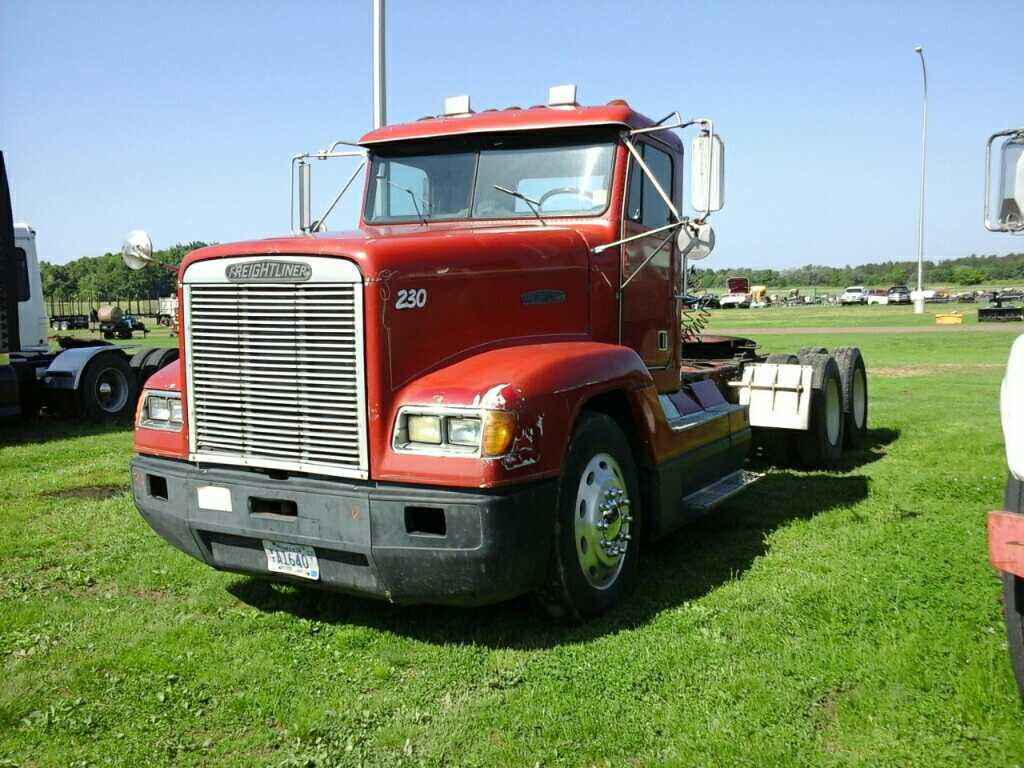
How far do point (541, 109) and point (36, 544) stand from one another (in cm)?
457

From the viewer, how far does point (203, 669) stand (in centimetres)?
451

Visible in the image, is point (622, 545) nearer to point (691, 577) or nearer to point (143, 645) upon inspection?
point (691, 577)

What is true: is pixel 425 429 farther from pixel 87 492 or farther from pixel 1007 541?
pixel 87 492

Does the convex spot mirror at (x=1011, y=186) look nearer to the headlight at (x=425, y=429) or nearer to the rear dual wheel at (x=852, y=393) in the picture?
the headlight at (x=425, y=429)

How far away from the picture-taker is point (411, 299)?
179 inches

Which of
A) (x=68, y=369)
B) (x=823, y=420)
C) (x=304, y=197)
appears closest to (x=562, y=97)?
(x=304, y=197)

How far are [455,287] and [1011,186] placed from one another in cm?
265

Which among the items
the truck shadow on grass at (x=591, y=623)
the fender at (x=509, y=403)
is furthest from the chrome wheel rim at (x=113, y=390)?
the fender at (x=509, y=403)

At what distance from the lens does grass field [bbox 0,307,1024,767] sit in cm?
373

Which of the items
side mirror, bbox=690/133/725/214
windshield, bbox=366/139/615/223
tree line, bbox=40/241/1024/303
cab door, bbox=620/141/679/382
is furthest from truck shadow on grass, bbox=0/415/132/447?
tree line, bbox=40/241/1024/303

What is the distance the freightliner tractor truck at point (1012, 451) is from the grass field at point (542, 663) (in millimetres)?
451

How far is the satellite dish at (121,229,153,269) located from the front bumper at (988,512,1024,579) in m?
4.45

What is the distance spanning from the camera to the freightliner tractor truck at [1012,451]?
3.22m

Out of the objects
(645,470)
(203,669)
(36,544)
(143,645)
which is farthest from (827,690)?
(36,544)
